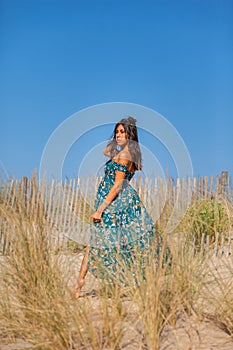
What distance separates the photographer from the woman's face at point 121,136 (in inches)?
148

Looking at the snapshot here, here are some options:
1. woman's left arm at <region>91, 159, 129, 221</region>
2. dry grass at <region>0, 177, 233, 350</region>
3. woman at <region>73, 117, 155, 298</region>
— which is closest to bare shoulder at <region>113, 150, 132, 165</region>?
woman at <region>73, 117, 155, 298</region>

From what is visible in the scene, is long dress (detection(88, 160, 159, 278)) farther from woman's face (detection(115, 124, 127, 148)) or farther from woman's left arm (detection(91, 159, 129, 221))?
woman's face (detection(115, 124, 127, 148))

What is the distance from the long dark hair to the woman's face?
0.06 ft

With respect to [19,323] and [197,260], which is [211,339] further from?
[19,323]

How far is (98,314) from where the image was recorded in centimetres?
247

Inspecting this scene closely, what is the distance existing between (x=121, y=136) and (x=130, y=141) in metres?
0.08

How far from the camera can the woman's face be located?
376 centimetres

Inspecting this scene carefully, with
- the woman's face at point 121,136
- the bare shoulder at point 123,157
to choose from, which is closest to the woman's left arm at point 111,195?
the bare shoulder at point 123,157

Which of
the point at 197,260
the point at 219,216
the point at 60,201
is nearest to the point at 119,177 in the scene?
the point at 197,260

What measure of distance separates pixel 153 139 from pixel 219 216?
8.27 ft

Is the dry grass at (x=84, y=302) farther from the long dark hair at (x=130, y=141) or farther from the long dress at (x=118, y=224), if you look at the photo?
the long dark hair at (x=130, y=141)

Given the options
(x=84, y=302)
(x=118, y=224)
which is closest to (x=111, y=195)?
(x=118, y=224)

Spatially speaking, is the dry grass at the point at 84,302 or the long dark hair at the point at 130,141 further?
the long dark hair at the point at 130,141

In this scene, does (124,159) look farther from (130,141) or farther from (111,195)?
(111,195)
